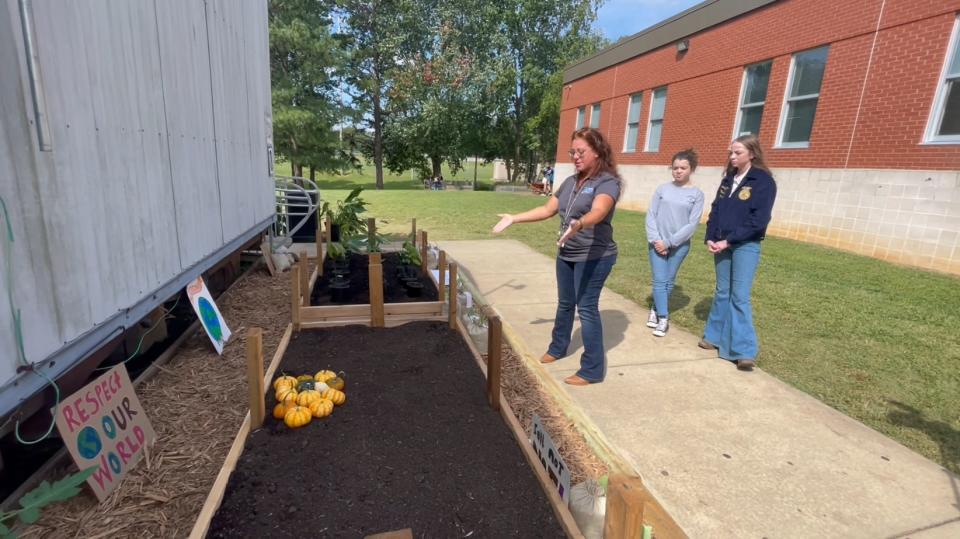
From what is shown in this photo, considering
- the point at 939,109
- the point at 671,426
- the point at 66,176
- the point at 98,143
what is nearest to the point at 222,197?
the point at 98,143

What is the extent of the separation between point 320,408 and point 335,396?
0.15 m

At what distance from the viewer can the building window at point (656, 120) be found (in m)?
14.9

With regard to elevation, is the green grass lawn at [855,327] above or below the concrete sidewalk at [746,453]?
above

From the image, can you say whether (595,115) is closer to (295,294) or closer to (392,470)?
(295,294)

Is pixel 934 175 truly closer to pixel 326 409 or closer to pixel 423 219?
pixel 326 409

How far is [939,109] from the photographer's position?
7.35m

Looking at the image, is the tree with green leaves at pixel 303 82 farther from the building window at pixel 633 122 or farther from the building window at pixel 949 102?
the building window at pixel 949 102

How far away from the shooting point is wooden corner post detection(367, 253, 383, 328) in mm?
3740

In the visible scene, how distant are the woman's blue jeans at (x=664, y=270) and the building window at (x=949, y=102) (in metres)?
6.12

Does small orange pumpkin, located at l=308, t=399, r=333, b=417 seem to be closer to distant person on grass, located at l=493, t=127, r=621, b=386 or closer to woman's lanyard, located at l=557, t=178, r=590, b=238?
distant person on grass, located at l=493, t=127, r=621, b=386

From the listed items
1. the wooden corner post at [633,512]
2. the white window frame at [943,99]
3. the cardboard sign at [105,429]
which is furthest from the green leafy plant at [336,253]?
the white window frame at [943,99]

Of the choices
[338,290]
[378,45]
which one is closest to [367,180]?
[378,45]

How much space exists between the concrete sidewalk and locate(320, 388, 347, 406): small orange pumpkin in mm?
1459

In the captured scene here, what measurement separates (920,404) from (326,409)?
3.90m
